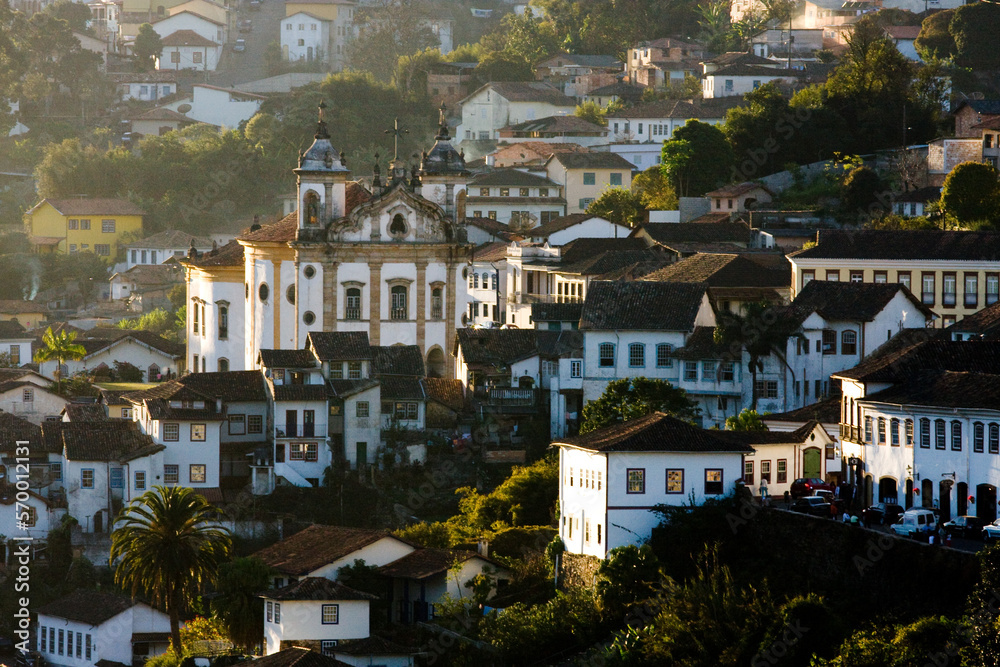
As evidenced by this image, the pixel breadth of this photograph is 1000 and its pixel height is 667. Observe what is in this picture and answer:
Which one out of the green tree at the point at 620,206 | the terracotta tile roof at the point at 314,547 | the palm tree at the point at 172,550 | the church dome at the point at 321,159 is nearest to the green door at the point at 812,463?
the terracotta tile roof at the point at 314,547

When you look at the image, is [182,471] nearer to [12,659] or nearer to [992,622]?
[12,659]

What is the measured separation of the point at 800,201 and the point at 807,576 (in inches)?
2069

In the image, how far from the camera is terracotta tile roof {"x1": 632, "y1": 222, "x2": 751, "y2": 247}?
9425 centimetres

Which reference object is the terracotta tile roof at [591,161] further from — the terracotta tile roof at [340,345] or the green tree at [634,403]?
the green tree at [634,403]

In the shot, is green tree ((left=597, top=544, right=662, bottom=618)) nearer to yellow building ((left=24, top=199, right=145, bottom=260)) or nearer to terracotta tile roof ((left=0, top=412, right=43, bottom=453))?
terracotta tile roof ((left=0, top=412, right=43, bottom=453))

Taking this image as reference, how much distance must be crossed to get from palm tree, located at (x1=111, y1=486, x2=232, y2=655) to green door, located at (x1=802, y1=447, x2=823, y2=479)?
55.4 feet

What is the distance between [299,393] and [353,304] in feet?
32.2

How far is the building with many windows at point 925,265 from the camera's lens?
263ft

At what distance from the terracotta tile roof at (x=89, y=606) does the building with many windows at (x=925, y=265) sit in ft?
101

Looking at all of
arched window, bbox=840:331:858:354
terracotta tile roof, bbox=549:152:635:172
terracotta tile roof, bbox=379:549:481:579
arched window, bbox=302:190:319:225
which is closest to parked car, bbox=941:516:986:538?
terracotta tile roof, bbox=379:549:481:579

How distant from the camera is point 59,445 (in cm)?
7038

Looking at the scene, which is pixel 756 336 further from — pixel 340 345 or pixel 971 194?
pixel 971 194

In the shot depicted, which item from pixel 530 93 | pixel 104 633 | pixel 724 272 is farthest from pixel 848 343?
pixel 530 93

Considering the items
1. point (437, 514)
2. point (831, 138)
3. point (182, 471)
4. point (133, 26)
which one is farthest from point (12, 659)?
point (133, 26)
